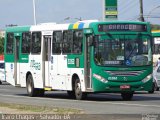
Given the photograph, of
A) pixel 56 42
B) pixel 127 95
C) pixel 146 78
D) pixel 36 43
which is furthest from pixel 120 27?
pixel 36 43

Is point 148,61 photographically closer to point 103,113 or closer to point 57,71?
point 57,71

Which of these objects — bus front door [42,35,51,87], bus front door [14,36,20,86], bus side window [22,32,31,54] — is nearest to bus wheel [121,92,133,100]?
bus front door [42,35,51,87]

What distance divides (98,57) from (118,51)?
0.81 meters

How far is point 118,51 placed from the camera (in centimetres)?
2481

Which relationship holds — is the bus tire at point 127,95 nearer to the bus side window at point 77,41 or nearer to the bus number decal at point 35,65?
the bus side window at point 77,41

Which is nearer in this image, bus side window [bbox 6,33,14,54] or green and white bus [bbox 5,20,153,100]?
green and white bus [bbox 5,20,153,100]

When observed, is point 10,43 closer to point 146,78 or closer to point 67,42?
point 67,42

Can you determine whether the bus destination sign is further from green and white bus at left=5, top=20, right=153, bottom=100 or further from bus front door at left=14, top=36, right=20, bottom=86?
bus front door at left=14, top=36, right=20, bottom=86

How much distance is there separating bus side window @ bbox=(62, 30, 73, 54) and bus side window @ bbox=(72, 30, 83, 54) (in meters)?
0.32

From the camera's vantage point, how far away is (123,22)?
25.3 metres

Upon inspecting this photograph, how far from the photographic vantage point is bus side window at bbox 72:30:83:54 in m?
25.7

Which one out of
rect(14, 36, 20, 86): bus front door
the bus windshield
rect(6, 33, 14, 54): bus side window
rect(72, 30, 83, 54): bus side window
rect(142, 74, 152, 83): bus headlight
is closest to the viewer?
the bus windshield

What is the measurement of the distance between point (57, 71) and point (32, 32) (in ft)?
9.38

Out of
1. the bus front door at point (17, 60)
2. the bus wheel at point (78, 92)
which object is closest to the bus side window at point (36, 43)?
the bus front door at point (17, 60)
